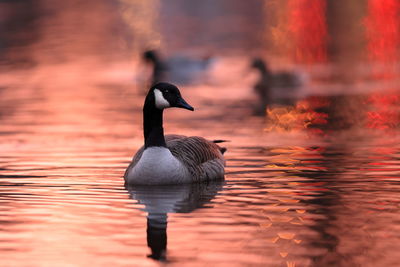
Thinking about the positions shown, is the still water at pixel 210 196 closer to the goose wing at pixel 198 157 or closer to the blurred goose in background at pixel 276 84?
the goose wing at pixel 198 157

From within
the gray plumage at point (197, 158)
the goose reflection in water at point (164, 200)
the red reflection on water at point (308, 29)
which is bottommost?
the goose reflection in water at point (164, 200)

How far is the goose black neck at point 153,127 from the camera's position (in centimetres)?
1498

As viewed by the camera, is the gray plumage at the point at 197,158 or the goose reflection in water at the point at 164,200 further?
the gray plumage at the point at 197,158

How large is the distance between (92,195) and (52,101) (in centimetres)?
1411

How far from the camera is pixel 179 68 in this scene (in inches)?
1425

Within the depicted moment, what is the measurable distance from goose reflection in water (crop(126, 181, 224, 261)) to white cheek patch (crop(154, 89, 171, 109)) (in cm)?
113

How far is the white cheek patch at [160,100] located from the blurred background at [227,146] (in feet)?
3.99

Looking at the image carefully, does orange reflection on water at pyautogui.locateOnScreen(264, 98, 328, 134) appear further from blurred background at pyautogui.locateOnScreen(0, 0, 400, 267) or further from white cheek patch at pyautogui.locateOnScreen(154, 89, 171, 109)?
white cheek patch at pyautogui.locateOnScreen(154, 89, 171, 109)

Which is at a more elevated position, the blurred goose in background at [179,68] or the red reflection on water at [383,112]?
the blurred goose in background at [179,68]

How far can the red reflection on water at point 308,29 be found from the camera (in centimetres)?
4050

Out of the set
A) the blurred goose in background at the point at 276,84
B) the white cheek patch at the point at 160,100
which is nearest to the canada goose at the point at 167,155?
the white cheek patch at the point at 160,100

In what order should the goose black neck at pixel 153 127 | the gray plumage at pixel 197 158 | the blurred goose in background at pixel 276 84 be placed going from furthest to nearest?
the blurred goose in background at pixel 276 84 → the gray plumage at pixel 197 158 → the goose black neck at pixel 153 127

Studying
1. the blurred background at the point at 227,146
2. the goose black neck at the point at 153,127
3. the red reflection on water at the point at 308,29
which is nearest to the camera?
the blurred background at the point at 227,146

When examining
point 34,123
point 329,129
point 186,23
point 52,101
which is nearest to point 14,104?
point 52,101
